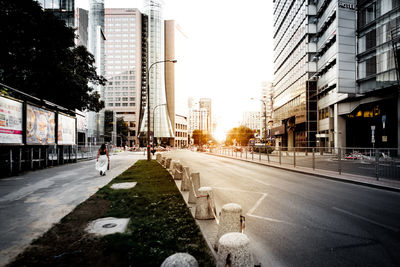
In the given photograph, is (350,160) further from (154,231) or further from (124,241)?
(124,241)

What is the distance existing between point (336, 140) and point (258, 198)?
3353 centimetres

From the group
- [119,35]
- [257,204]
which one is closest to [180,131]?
[119,35]

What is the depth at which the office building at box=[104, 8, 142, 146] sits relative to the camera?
12738 centimetres

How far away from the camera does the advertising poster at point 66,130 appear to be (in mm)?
18359

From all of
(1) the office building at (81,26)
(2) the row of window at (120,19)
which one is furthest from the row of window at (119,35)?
(1) the office building at (81,26)

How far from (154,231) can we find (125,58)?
443 ft

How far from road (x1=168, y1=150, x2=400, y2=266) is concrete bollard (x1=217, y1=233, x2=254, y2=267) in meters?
1.20

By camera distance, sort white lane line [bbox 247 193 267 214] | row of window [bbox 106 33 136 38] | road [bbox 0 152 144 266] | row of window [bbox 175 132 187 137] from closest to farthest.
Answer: road [bbox 0 152 144 266] → white lane line [bbox 247 193 267 214] → row of window [bbox 106 33 136 38] → row of window [bbox 175 132 187 137]

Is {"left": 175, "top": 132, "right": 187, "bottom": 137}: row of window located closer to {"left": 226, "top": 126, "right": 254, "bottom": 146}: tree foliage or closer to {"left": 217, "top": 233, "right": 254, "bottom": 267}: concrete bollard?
{"left": 226, "top": 126, "right": 254, "bottom": 146}: tree foliage

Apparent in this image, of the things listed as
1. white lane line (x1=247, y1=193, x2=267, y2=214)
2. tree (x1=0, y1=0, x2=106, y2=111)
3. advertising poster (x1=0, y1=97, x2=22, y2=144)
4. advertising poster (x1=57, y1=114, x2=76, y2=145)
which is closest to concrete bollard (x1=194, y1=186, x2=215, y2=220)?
white lane line (x1=247, y1=193, x2=267, y2=214)

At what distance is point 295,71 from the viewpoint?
52.0m

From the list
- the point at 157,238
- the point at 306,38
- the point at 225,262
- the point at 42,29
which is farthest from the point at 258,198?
the point at 306,38

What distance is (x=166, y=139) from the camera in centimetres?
12762

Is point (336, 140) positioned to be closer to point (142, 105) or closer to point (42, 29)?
point (42, 29)
